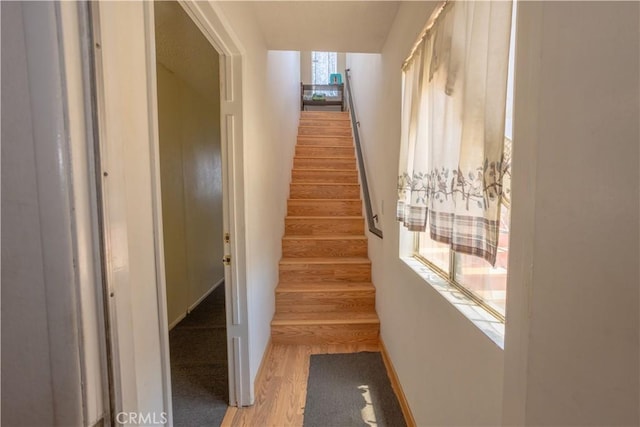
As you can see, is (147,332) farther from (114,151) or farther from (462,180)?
(462,180)

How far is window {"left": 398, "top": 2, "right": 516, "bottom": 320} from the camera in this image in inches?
32.3

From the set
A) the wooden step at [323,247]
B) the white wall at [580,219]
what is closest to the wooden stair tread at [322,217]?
the wooden step at [323,247]

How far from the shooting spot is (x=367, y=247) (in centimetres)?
311

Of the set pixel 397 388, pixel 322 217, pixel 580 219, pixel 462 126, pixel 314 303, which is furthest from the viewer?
pixel 322 217

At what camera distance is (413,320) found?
1.59 meters

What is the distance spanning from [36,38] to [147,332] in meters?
0.51

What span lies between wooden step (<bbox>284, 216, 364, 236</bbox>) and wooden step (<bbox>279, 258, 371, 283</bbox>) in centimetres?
55

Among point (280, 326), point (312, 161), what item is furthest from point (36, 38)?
point (312, 161)

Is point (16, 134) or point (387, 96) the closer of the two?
point (16, 134)

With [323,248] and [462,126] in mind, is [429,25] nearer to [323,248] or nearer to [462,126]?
[462,126]

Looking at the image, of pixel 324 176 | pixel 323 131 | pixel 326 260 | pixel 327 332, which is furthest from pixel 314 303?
pixel 323 131

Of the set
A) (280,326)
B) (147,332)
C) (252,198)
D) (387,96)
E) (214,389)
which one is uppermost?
(387,96)

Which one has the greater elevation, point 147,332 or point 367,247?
point 147,332

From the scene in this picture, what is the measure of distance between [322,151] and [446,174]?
346 cm
